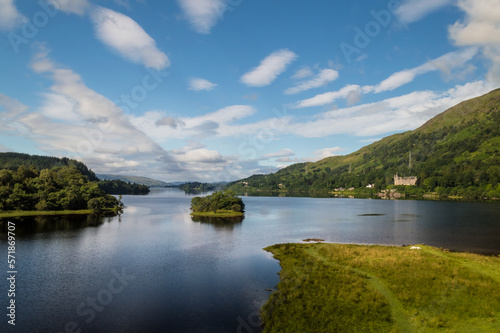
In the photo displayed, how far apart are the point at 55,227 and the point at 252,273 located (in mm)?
76334

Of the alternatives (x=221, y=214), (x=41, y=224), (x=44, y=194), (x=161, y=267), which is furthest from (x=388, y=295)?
(x=44, y=194)

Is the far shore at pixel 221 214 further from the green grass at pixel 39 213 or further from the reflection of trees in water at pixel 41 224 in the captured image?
the green grass at pixel 39 213

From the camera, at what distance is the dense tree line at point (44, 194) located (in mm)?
117750

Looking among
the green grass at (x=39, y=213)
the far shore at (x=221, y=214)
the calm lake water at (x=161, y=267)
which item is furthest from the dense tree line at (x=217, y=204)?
the green grass at (x=39, y=213)

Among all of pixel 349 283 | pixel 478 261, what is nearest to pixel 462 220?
→ pixel 478 261

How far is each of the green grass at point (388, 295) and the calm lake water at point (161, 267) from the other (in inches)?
173

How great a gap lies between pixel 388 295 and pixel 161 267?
3713cm

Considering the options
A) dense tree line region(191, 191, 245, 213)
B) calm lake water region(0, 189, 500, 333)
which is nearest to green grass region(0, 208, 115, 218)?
calm lake water region(0, 189, 500, 333)

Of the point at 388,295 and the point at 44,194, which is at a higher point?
the point at 44,194

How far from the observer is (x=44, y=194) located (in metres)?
126

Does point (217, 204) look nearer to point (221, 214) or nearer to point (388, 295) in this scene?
point (221, 214)

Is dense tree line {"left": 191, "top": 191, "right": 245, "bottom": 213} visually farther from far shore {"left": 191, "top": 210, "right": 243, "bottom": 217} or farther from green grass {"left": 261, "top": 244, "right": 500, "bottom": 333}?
green grass {"left": 261, "top": 244, "right": 500, "bottom": 333}

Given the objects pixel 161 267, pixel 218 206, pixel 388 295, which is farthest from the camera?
pixel 218 206

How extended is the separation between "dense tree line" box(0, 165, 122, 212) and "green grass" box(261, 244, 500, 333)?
12022cm
